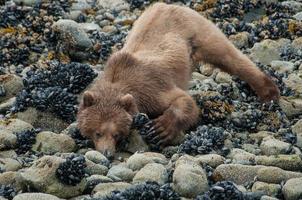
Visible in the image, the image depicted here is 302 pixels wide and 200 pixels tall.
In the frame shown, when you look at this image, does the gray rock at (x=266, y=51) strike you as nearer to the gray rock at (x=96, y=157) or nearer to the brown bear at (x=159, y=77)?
the brown bear at (x=159, y=77)

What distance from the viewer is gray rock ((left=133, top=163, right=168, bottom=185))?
23.9 feet

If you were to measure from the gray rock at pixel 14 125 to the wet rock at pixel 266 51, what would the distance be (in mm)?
4585

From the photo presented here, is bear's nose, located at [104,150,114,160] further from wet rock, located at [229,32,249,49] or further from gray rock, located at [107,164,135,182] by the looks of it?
wet rock, located at [229,32,249,49]

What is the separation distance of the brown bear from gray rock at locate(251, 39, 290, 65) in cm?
116

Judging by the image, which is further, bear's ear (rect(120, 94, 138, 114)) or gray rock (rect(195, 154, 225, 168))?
bear's ear (rect(120, 94, 138, 114))

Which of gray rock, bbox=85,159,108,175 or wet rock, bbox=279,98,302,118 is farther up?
gray rock, bbox=85,159,108,175

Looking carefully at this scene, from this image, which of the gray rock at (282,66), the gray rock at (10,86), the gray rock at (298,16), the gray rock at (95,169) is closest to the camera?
the gray rock at (95,169)

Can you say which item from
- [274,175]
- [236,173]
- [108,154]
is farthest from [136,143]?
[274,175]

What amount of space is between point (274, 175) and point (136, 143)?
6.76 ft

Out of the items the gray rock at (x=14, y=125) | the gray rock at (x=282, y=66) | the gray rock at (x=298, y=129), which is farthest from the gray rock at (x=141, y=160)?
the gray rock at (x=282, y=66)

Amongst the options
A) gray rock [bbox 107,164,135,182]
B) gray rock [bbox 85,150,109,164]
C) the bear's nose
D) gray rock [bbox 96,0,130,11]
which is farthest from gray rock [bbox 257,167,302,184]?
gray rock [bbox 96,0,130,11]

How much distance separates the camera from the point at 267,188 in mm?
7152

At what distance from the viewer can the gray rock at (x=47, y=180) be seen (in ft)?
22.8

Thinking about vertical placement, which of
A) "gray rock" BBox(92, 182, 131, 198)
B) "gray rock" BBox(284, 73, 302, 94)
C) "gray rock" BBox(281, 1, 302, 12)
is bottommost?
"gray rock" BBox(281, 1, 302, 12)
